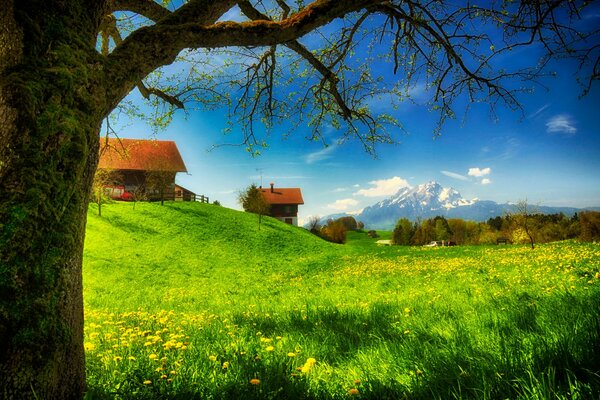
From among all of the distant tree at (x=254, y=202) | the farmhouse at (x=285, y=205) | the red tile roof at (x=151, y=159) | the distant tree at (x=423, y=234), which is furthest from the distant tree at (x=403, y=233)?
the red tile roof at (x=151, y=159)

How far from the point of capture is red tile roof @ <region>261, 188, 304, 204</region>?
95.2 metres

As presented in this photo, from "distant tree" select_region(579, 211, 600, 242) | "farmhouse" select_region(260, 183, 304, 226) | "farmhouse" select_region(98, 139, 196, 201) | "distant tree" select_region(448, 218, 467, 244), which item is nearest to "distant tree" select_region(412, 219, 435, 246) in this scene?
"distant tree" select_region(448, 218, 467, 244)

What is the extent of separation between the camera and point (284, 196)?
97125 millimetres

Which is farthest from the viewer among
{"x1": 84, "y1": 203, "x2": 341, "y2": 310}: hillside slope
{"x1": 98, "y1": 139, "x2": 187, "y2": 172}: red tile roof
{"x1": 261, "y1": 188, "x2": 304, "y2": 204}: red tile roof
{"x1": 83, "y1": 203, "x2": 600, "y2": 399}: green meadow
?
{"x1": 261, "y1": 188, "x2": 304, "y2": 204}: red tile roof

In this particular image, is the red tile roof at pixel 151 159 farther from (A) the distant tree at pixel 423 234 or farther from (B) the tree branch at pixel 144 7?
(A) the distant tree at pixel 423 234

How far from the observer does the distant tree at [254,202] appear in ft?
164

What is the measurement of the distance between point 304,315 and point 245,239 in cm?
3328

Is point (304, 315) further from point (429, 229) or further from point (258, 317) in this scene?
point (429, 229)

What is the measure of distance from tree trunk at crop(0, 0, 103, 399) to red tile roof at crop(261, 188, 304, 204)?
302 ft

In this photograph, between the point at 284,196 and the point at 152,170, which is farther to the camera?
the point at 284,196

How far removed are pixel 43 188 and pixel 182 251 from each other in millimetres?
31215

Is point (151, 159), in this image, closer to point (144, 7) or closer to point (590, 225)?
point (144, 7)

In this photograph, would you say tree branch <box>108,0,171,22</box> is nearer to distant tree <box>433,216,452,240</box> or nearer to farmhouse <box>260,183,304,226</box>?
farmhouse <box>260,183,304,226</box>

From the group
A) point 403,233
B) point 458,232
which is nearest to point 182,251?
point 403,233
